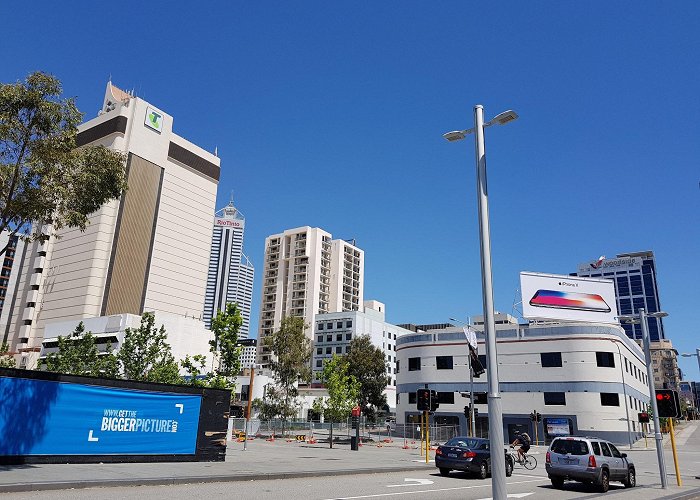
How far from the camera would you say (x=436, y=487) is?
16688 mm

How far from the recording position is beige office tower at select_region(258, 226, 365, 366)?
132 m

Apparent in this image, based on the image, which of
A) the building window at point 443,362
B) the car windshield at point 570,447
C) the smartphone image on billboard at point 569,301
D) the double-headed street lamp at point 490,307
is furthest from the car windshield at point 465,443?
the building window at point 443,362

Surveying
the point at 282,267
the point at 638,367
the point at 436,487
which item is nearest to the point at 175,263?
the point at 282,267

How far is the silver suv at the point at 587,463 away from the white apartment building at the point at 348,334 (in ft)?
308

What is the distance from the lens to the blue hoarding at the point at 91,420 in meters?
16.2

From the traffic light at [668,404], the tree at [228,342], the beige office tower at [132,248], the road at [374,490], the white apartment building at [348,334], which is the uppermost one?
the beige office tower at [132,248]

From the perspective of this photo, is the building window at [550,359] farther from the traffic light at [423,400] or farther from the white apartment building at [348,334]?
the white apartment building at [348,334]

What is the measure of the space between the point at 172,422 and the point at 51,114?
11898mm

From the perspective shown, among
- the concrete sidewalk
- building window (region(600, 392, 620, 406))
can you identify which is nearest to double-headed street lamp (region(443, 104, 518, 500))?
the concrete sidewalk

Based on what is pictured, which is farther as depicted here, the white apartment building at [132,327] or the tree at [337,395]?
the white apartment building at [132,327]

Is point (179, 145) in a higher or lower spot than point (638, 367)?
higher

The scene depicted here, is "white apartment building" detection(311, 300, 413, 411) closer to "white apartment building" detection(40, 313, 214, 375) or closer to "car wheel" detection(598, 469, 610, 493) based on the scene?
"white apartment building" detection(40, 313, 214, 375)

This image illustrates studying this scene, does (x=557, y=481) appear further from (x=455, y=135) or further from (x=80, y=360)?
(x=80, y=360)

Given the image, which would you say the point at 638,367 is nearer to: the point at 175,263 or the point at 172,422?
the point at 172,422
